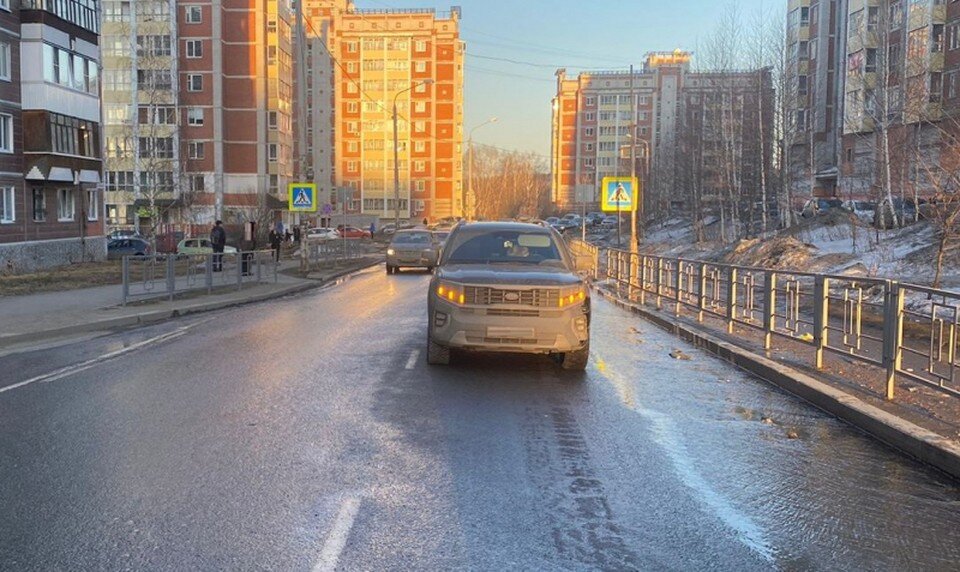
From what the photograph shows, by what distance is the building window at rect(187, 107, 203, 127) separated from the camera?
70.8m

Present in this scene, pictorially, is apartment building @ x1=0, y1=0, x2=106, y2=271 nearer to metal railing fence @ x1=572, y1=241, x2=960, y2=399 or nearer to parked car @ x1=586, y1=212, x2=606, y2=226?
metal railing fence @ x1=572, y1=241, x2=960, y2=399

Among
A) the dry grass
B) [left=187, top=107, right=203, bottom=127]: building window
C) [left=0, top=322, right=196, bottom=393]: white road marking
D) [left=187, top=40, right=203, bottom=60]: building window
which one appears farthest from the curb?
[left=187, top=40, right=203, bottom=60]: building window

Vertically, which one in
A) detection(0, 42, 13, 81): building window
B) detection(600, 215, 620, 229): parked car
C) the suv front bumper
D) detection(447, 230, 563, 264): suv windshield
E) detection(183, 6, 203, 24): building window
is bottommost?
the suv front bumper

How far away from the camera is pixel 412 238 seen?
32.4m

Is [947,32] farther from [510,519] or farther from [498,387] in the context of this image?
[510,519]

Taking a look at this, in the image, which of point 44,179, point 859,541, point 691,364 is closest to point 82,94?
point 44,179

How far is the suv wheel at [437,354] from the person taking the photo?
9670 millimetres

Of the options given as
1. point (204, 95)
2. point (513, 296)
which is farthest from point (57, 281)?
point (204, 95)

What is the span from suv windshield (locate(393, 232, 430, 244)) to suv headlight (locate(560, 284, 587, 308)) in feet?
75.5

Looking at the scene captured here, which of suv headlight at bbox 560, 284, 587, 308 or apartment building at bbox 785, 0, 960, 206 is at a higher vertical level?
apartment building at bbox 785, 0, 960, 206

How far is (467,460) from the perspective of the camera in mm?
5918

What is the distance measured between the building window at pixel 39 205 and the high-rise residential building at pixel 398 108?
238 ft

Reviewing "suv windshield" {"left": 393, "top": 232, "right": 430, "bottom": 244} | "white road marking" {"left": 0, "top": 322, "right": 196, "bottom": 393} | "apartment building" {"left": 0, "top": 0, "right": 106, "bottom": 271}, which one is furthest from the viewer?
"apartment building" {"left": 0, "top": 0, "right": 106, "bottom": 271}

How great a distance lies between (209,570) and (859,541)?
137 inches
